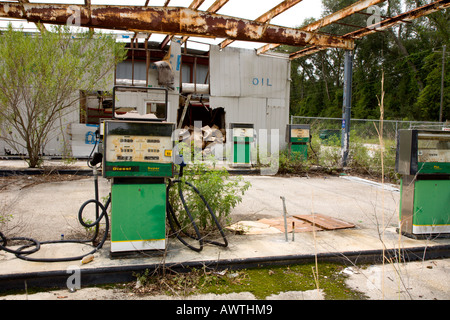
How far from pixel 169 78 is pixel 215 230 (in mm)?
12721

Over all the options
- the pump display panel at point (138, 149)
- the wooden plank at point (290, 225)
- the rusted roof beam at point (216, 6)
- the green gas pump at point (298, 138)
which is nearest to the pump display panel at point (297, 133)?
the green gas pump at point (298, 138)

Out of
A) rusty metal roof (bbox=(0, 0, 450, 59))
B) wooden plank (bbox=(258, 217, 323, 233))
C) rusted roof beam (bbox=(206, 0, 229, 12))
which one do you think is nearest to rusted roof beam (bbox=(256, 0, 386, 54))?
rusty metal roof (bbox=(0, 0, 450, 59))

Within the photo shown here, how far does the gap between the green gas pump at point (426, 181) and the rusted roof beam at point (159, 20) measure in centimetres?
709

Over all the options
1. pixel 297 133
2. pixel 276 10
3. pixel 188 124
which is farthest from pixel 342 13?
pixel 188 124

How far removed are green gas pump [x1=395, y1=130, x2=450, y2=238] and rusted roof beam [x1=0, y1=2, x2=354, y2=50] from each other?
23.3 ft

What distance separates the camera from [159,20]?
10.5m

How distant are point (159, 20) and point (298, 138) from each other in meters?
6.97

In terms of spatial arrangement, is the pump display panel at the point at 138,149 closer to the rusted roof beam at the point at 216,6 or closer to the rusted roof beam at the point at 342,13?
the rusted roof beam at the point at 216,6

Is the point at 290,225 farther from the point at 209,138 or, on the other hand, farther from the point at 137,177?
the point at 209,138

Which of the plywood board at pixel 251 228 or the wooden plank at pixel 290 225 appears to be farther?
the wooden plank at pixel 290 225

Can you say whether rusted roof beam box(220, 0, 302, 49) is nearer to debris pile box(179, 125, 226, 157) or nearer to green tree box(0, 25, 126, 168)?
green tree box(0, 25, 126, 168)

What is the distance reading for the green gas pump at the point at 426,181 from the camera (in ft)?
18.3

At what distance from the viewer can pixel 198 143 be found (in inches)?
736

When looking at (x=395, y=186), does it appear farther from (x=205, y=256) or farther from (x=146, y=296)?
(x=146, y=296)
